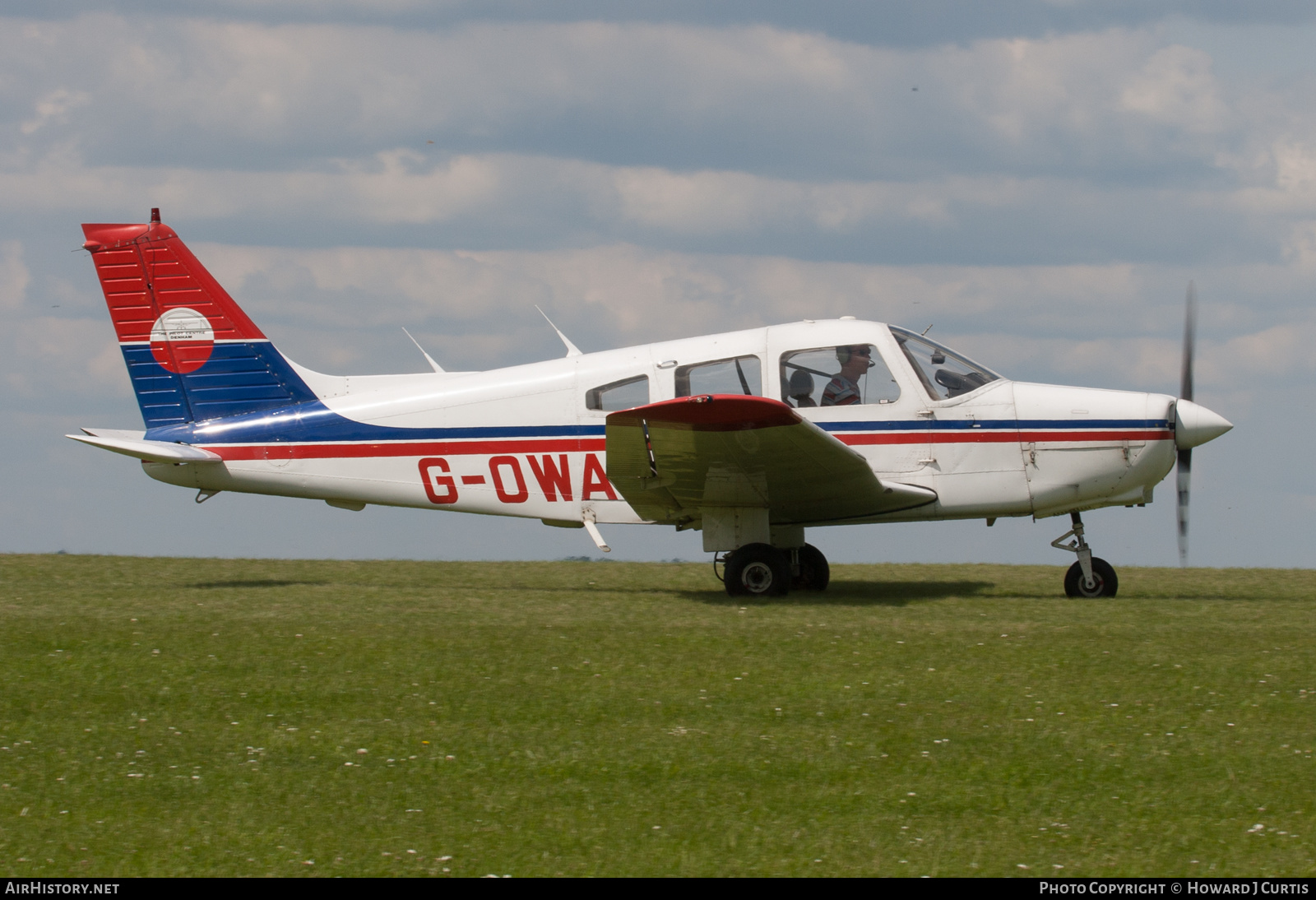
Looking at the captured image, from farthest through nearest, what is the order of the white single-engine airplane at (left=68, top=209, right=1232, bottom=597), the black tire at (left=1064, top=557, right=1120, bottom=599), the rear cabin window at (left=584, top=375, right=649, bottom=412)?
the rear cabin window at (left=584, top=375, right=649, bottom=412) < the black tire at (left=1064, top=557, right=1120, bottom=599) < the white single-engine airplane at (left=68, top=209, right=1232, bottom=597)

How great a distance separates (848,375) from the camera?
11.5m

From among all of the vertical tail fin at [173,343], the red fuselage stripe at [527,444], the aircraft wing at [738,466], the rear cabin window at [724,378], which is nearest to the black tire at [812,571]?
the aircraft wing at [738,466]

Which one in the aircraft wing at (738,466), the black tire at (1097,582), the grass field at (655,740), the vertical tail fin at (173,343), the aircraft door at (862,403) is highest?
the vertical tail fin at (173,343)

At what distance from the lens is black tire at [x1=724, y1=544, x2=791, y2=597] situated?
11.3 metres

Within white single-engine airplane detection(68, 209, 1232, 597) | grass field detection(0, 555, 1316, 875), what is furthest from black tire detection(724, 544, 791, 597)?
grass field detection(0, 555, 1316, 875)

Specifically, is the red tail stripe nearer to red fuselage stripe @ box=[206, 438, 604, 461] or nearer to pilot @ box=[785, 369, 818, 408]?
red fuselage stripe @ box=[206, 438, 604, 461]

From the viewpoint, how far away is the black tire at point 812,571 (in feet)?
40.8

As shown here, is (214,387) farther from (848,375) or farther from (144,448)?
(848,375)

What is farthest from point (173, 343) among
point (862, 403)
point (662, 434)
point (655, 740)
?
point (655, 740)

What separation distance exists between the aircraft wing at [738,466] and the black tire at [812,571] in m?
0.79

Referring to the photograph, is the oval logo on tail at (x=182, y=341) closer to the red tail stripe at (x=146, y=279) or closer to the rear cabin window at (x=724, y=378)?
the red tail stripe at (x=146, y=279)

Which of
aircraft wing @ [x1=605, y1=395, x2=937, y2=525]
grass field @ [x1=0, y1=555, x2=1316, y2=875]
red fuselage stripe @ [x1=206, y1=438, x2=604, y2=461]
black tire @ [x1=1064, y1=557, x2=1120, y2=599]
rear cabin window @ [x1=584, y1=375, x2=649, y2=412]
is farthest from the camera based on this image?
red fuselage stripe @ [x1=206, y1=438, x2=604, y2=461]

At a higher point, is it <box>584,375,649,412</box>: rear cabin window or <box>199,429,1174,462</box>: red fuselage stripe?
<box>584,375,649,412</box>: rear cabin window

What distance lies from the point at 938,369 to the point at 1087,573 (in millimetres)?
2302
